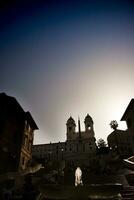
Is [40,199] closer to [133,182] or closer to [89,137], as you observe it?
[133,182]

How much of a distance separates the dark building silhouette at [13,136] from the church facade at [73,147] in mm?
22923

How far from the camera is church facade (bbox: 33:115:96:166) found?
49375 millimetres

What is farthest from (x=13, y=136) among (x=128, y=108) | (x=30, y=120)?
(x=128, y=108)

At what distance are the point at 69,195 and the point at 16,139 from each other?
23613mm

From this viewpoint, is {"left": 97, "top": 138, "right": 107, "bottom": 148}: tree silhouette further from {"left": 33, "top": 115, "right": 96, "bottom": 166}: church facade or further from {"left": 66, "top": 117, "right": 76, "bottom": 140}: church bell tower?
{"left": 66, "top": 117, "right": 76, "bottom": 140}: church bell tower

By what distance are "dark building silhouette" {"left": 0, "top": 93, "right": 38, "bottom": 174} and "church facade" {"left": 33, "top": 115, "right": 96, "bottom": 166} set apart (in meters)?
22.9

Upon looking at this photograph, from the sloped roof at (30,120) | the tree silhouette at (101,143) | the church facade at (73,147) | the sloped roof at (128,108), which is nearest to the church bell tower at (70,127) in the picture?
the church facade at (73,147)

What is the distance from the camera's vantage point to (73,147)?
54250mm

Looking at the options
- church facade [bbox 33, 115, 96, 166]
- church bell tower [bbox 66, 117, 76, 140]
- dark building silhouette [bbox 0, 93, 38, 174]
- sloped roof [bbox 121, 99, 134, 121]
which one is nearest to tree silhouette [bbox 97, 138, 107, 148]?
church facade [bbox 33, 115, 96, 166]

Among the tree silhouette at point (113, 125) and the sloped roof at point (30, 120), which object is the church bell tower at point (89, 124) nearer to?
the tree silhouette at point (113, 125)

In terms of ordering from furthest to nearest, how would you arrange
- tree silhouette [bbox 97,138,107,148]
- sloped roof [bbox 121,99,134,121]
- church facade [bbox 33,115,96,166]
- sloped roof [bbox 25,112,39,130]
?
tree silhouette [bbox 97,138,107,148] → church facade [bbox 33,115,96,166] → sloped roof [bbox 25,112,39,130] → sloped roof [bbox 121,99,134,121]

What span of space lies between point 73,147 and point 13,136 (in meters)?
32.1

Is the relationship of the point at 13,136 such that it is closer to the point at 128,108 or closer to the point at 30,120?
the point at 30,120

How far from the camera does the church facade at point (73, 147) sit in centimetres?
4938
